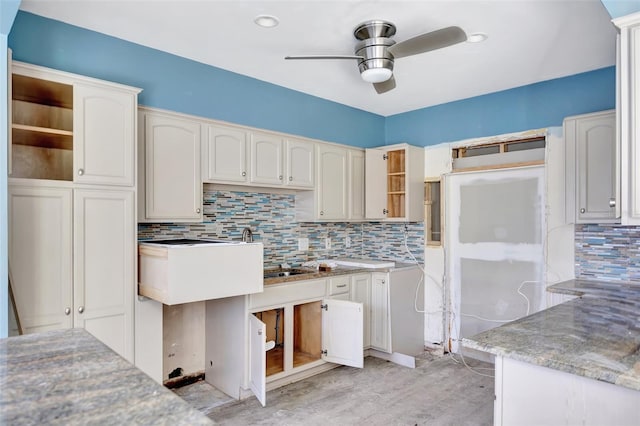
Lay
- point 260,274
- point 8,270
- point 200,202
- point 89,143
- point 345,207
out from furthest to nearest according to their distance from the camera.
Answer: point 345,207
point 200,202
point 260,274
point 89,143
point 8,270

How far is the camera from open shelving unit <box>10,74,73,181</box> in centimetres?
230

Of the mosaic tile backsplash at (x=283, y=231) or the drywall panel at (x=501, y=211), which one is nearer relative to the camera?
the mosaic tile backsplash at (x=283, y=231)

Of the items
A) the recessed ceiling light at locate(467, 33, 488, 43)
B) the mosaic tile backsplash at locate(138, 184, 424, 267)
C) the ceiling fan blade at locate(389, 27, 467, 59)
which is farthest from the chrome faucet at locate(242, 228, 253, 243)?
the recessed ceiling light at locate(467, 33, 488, 43)

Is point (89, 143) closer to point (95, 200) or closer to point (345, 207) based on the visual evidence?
point (95, 200)

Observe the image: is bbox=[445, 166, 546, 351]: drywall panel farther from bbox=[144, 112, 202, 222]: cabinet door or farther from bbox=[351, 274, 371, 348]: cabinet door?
bbox=[144, 112, 202, 222]: cabinet door

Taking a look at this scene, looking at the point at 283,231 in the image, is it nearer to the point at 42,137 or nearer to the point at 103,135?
the point at 103,135

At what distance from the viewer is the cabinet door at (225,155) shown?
3014 mm

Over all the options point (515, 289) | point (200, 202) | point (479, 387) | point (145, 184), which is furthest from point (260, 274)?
point (515, 289)

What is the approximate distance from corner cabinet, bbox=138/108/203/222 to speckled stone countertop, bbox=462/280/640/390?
205 centimetres

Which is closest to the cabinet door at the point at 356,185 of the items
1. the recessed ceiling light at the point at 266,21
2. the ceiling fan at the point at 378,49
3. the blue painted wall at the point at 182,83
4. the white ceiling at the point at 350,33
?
the blue painted wall at the point at 182,83

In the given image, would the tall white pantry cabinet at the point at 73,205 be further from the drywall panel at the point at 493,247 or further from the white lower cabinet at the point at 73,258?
the drywall panel at the point at 493,247

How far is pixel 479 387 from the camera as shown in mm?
3234

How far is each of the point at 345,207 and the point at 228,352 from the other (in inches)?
67.9

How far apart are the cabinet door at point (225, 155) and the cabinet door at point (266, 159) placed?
3.3 inches
